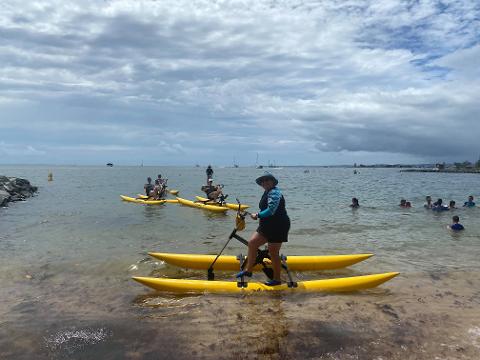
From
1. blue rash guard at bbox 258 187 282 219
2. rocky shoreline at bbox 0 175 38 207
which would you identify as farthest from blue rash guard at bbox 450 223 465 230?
rocky shoreline at bbox 0 175 38 207

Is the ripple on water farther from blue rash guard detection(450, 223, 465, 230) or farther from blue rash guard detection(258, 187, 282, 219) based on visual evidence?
blue rash guard detection(450, 223, 465, 230)

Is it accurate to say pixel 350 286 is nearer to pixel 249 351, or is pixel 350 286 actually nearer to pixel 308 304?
pixel 308 304

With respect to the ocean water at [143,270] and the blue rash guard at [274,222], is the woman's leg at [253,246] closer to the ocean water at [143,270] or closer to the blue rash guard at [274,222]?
the blue rash guard at [274,222]

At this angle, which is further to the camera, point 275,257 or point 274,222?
point 275,257

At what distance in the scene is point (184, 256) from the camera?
9.17 meters

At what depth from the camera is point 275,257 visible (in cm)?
749

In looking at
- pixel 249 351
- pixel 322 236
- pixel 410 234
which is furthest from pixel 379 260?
pixel 249 351

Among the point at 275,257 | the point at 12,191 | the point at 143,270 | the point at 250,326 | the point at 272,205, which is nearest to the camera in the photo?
the point at 250,326

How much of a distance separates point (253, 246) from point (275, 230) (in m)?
0.65

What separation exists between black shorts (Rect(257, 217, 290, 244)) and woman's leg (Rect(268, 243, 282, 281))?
4.4 inches

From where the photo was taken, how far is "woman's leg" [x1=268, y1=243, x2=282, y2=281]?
7.30 metres

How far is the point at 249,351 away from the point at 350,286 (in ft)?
10.8

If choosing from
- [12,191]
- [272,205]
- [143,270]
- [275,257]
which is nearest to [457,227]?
[275,257]

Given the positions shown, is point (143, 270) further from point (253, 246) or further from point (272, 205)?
point (272, 205)
